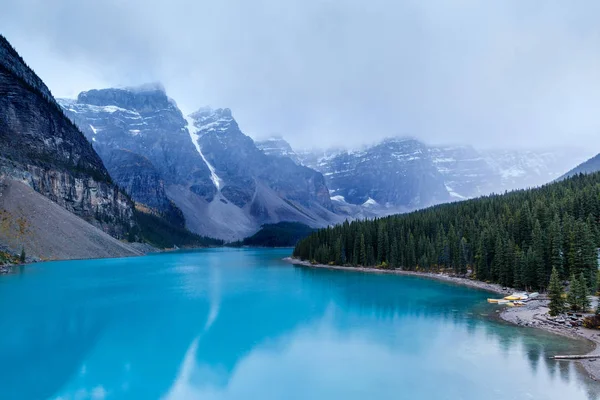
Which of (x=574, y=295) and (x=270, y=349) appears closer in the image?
(x=270, y=349)

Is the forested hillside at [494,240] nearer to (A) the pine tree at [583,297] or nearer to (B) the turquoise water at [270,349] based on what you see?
→ (B) the turquoise water at [270,349]

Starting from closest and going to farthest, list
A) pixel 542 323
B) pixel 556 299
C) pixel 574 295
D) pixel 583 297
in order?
1. pixel 542 323
2. pixel 556 299
3. pixel 583 297
4. pixel 574 295

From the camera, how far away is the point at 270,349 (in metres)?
27.5

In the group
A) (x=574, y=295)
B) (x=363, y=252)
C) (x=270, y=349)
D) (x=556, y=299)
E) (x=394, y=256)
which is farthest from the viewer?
(x=363, y=252)

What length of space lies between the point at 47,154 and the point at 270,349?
124 m

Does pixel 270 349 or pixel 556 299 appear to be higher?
pixel 556 299

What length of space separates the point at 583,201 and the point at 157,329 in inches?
2452

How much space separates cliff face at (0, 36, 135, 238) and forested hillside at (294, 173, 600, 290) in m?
73.9

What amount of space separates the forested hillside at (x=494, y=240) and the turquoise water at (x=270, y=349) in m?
9.78

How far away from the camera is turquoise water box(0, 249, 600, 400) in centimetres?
2039

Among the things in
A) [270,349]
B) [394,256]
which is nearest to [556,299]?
[270,349]

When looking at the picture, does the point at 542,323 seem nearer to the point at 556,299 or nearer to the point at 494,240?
the point at 556,299

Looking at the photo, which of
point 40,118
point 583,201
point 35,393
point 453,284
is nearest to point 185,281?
point 453,284

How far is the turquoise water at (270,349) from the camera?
20391 millimetres
